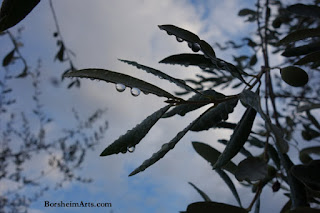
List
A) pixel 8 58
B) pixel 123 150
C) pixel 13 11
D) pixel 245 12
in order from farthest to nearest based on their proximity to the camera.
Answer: pixel 245 12, pixel 8 58, pixel 123 150, pixel 13 11

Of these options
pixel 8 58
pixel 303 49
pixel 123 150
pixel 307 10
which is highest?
pixel 8 58

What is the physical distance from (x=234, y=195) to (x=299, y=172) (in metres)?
0.29

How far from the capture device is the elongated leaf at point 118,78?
521 millimetres

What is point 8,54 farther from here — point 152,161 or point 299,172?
point 299,172

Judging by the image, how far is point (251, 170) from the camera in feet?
2.34

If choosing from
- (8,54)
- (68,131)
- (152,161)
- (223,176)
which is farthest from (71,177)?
(152,161)

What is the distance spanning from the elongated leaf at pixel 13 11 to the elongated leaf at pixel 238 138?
1.47 ft

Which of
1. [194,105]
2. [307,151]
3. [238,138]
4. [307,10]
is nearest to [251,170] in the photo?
[238,138]

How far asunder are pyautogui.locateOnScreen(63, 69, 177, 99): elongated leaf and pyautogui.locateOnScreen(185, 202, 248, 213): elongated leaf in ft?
0.66

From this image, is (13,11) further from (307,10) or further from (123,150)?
(307,10)

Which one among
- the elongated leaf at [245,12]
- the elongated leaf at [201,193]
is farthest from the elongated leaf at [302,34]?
the elongated leaf at [245,12]

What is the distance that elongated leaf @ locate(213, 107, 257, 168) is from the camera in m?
0.66

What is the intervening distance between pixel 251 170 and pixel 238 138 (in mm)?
89

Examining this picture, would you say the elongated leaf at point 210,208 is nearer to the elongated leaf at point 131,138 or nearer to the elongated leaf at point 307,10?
the elongated leaf at point 131,138
